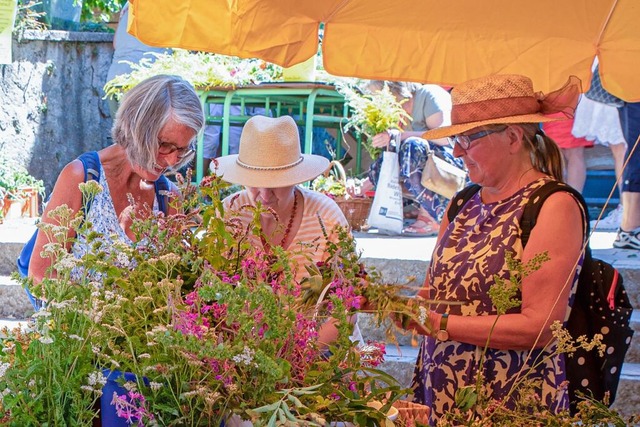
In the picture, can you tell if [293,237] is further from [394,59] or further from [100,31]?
[100,31]

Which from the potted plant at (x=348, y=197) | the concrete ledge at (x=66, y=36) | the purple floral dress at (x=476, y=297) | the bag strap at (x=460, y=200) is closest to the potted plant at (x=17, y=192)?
the concrete ledge at (x=66, y=36)

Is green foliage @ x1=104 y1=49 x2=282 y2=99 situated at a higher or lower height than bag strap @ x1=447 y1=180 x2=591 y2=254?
higher

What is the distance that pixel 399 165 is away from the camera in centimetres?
588

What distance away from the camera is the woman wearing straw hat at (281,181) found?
288 centimetres

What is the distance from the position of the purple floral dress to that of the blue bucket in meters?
1.03

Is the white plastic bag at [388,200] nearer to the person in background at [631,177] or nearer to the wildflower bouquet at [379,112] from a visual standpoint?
the wildflower bouquet at [379,112]

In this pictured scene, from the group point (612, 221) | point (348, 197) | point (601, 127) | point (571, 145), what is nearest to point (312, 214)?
point (348, 197)

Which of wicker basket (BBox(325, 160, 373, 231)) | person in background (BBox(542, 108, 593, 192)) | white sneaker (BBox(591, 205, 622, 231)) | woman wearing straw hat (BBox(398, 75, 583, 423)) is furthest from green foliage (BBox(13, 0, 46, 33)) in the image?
woman wearing straw hat (BBox(398, 75, 583, 423))

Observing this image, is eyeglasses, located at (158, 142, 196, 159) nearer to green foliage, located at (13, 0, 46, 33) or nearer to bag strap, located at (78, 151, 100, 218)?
bag strap, located at (78, 151, 100, 218)

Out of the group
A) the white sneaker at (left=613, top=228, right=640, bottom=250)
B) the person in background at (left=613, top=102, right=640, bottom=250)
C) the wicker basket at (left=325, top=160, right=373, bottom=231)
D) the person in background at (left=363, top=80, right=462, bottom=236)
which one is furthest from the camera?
the wicker basket at (left=325, top=160, right=373, bottom=231)

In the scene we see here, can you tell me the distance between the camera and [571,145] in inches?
245

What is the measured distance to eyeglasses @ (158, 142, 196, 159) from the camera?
8.93 feet

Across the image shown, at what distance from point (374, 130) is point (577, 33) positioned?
2.94 m

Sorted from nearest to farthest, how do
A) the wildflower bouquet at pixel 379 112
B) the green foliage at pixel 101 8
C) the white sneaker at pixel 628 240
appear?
the white sneaker at pixel 628 240 → the wildflower bouquet at pixel 379 112 → the green foliage at pixel 101 8
